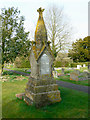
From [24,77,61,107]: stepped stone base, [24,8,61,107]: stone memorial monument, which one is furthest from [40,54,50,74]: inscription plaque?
[24,77,61,107]: stepped stone base

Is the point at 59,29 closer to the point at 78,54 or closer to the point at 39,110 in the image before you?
the point at 39,110

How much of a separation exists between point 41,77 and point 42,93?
90 cm

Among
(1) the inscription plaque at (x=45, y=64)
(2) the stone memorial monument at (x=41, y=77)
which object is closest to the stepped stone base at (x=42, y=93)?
(2) the stone memorial monument at (x=41, y=77)

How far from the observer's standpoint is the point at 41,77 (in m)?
5.87

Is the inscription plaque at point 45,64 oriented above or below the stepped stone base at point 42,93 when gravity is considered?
above

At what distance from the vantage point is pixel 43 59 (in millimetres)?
6020

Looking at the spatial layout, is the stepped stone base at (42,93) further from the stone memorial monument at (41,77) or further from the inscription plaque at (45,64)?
the inscription plaque at (45,64)

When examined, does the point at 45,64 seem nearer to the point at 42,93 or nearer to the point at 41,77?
the point at 41,77

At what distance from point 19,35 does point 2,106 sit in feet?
46.6

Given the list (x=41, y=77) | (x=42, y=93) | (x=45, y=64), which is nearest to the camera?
(x=42, y=93)

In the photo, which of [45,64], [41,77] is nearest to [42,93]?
[41,77]

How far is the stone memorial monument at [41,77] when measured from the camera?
5453 millimetres

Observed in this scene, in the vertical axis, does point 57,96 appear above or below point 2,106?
above

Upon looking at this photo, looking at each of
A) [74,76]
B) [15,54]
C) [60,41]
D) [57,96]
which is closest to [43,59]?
[57,96]
